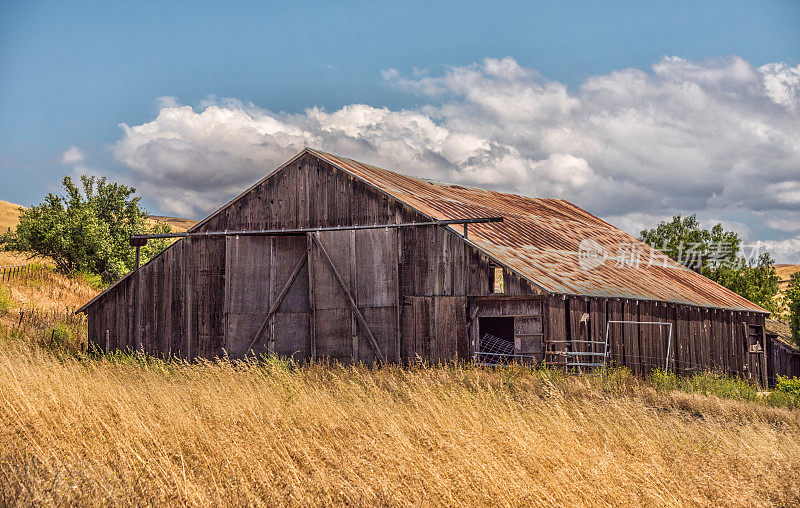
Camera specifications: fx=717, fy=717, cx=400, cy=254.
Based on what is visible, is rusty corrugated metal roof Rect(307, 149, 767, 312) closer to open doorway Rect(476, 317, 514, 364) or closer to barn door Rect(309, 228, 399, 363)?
barn door Rect(309, 228, 399, 363)

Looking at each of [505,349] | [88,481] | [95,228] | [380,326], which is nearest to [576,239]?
[505,349]

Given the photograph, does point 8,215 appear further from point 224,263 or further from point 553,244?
point 553,244

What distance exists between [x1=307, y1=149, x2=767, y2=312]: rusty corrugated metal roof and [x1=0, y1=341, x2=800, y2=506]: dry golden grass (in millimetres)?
7174

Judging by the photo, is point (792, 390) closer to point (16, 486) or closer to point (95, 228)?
point (16, 486)

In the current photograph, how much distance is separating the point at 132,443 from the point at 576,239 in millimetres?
20637

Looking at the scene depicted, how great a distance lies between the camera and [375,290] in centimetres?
1855

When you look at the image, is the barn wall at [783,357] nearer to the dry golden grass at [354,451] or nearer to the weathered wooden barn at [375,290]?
the weathered wooden barn at [375,290]

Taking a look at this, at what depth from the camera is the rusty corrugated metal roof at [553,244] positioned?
18.7 metres

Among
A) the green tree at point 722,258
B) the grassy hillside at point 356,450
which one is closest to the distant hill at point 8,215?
the green tree at point 722,258

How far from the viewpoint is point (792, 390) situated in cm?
1894

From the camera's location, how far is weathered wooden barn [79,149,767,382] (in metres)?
17.5

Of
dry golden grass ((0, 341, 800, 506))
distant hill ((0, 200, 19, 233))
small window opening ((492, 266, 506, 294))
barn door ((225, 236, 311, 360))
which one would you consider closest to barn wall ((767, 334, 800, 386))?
small window opening ((492, 266, 506, 294))

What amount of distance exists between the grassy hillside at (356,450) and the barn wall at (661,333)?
4.63m

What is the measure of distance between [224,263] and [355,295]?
4537 millimetres
